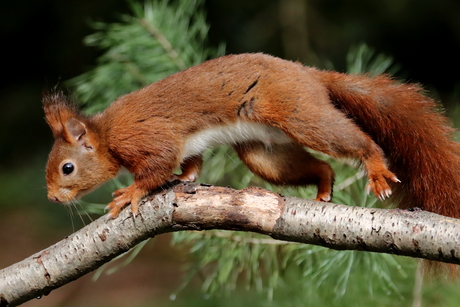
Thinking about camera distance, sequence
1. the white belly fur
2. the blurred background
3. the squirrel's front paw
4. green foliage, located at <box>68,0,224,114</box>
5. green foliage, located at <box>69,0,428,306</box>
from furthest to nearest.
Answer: the blurred background, green foliage, located at <box>68,0,224,114</box>, green foliage, located at <box>69,0,428,306</box>, the white belly fur, the squirrel's front paw

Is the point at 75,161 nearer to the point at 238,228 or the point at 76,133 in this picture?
the point at 76,133

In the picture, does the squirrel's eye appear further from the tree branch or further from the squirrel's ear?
the tree branch

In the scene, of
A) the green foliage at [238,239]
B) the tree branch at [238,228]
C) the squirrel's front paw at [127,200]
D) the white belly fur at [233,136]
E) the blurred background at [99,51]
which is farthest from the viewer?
the blurred background at [99,51]

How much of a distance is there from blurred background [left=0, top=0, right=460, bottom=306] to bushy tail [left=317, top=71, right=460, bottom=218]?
1651 mm

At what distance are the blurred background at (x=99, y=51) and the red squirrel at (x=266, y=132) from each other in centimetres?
165

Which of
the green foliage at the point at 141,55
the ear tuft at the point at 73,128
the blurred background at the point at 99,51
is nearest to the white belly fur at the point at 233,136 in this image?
the ear tuft at the point at 73,128

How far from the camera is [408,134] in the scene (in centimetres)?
145

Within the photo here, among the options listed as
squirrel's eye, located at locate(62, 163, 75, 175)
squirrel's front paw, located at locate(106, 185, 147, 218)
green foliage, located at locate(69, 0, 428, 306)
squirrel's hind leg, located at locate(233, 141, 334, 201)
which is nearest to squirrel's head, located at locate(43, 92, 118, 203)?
squirrel's eye, located at locate(62, 163, 75, 175)

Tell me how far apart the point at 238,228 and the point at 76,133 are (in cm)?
62

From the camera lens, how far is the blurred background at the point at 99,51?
346cm

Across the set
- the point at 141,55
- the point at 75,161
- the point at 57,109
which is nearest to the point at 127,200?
the point at 75,161

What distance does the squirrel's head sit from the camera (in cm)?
159

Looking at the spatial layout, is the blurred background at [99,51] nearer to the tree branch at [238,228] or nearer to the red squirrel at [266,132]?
the red squirrel at [266,132]

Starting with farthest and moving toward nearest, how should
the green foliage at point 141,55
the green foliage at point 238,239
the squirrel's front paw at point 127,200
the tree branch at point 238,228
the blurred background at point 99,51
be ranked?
the blurred background at point 99,51
the green foliage at point 141,55
the green foliage at point 238,239
the squirrel's front paw at point 127,200
the tree branch at point 238,228
